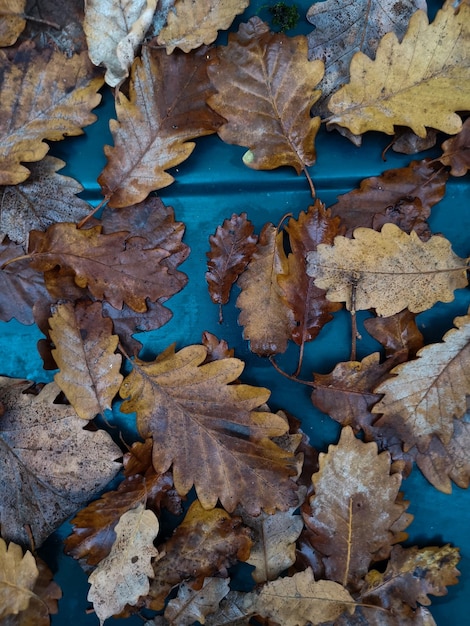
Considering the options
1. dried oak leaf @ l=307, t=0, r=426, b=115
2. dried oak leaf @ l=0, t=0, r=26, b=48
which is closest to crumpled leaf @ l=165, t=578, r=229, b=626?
dried oak leaf @ l=307, t=0, r=426, b=115

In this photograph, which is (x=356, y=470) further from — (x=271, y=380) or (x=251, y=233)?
(x=251, y=233)

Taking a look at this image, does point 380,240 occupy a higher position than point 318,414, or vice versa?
point 380,240

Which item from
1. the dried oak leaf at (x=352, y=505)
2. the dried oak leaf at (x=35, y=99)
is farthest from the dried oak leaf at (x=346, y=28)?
the dried oak leaf at (x=352, y=505)

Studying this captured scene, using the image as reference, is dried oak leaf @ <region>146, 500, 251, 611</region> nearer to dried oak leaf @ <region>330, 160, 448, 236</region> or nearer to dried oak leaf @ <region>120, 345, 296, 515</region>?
dried oak leaf @ <region>120, 345, 296, 515</region>

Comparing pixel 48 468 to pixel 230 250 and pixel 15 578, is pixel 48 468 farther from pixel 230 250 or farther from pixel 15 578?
pixel 230 250

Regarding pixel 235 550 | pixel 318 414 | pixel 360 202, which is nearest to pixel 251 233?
pixel 360 202

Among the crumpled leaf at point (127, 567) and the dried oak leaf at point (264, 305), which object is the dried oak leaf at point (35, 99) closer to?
the dried oak leaf at point (264, 305)

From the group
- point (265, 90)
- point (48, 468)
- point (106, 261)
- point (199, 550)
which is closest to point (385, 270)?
point (265, 90)
